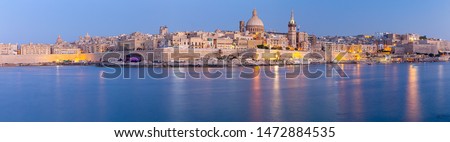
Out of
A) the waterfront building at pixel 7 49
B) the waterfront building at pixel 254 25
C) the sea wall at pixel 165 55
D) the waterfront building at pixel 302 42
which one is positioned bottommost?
the sea wall at pixel 165 55

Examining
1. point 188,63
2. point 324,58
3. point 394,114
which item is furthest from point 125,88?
point 324,58

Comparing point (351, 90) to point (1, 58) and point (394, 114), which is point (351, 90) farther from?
point (1, 58)

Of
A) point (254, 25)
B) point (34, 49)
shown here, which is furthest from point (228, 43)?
point (34, 49)

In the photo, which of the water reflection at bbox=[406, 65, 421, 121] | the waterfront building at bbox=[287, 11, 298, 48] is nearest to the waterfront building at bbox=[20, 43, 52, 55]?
→ the waterfront building at bbox=[287, 11, 298, 48]

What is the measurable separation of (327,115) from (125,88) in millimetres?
2905

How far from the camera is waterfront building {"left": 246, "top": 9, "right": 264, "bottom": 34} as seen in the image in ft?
61.9

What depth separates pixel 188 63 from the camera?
490 inches

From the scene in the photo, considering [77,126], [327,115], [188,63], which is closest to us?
[77,126]

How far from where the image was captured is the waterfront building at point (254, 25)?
1887 cm

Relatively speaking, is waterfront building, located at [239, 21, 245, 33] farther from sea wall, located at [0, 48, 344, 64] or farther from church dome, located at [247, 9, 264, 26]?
sea wall, located at [0, 48, 344, 64]

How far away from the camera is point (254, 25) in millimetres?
19000

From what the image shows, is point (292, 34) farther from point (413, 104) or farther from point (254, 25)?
point (413, 104)

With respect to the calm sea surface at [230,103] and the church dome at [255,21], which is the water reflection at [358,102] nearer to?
the calm sea surface at [230,103]

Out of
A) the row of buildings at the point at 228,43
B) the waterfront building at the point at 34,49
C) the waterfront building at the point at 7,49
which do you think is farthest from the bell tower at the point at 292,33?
the waterfront building at the point at 7,49
